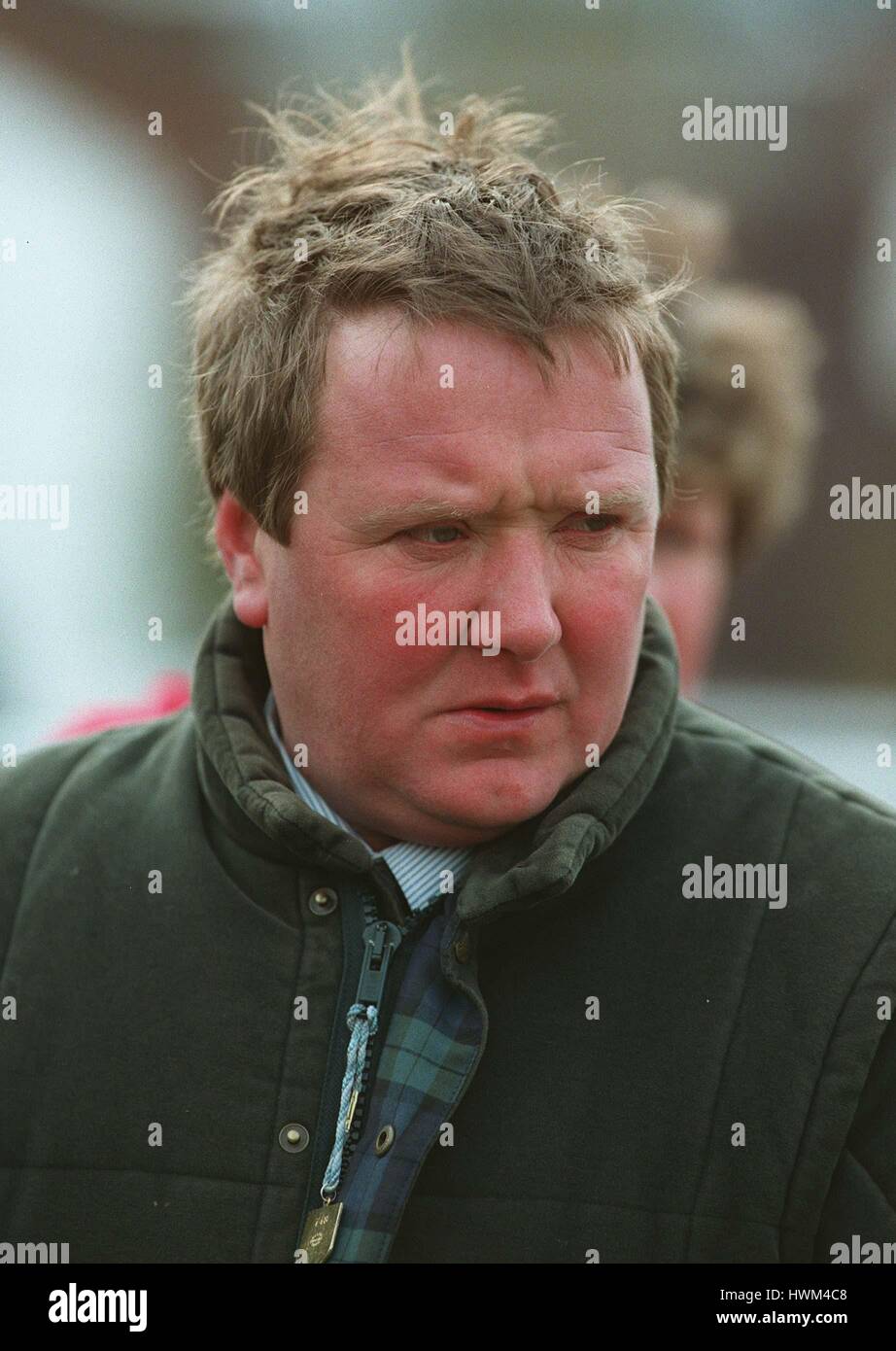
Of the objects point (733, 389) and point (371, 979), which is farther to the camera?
point (733, 389)

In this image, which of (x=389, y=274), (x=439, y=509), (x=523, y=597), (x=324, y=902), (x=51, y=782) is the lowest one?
(x=324, y=902)

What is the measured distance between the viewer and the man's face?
183 centimetres

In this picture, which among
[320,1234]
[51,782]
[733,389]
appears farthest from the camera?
[733,389]

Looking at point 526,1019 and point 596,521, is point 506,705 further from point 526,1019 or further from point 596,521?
point 526,1019

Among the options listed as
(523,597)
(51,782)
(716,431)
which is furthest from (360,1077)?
(716,431)

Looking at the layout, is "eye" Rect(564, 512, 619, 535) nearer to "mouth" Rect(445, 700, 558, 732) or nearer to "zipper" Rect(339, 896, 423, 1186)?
"mouth" Rect(445, 700, 558, 732)

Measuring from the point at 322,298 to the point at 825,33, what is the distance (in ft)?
15.5

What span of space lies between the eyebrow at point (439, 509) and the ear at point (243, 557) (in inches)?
10.7

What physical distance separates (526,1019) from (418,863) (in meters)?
0.25

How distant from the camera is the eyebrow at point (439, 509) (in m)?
1.83

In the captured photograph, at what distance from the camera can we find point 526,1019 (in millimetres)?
1879

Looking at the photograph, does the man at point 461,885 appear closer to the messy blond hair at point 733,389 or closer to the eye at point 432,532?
the eye at point 432,532

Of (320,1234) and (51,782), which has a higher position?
(51,782)

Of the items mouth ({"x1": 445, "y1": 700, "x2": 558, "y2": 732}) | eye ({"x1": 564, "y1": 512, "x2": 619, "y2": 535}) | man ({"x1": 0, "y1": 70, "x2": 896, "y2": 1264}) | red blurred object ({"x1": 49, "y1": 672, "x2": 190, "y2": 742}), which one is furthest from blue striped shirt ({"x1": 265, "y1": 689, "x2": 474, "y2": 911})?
red blurred object ({"x1": 49, "y1": 672, "x2": 190, "y2": 742})
